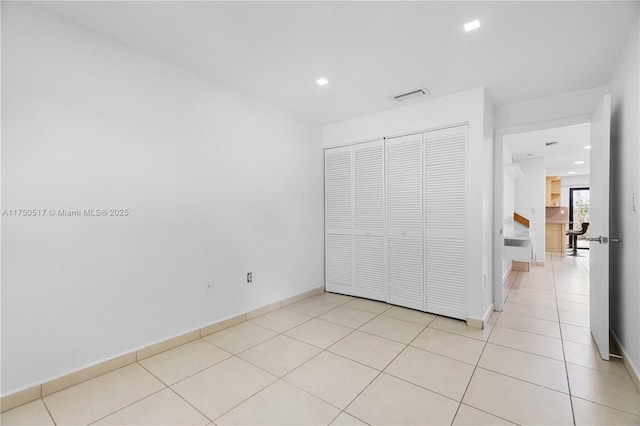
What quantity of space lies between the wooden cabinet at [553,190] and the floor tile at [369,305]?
33.3 ft

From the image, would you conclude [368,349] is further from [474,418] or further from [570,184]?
[570,184]

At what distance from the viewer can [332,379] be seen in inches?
84.8

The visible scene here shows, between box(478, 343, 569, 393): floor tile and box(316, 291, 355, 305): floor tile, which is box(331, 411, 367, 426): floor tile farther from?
box(316, 291, 355, 305): floor tile

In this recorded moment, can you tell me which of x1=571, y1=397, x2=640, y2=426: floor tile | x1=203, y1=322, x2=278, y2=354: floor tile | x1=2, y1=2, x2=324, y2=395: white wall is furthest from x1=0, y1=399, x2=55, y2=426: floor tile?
x1=571, y1=397, x2=640, y2=426: floor tile

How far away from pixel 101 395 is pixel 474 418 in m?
2.44

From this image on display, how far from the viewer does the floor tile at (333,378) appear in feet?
6.46

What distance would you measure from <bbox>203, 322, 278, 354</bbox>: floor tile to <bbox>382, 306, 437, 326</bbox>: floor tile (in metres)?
1.47

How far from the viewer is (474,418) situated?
1.72 metres

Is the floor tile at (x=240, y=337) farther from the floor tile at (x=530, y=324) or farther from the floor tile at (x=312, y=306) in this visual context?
the floor tile at (x=530, y=324)

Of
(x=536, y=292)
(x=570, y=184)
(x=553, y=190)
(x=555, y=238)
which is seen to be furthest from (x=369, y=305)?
Answer: (x=570, y=184)

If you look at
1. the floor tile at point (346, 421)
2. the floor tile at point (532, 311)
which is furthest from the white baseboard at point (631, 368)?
the floor tile at point (346, 421)

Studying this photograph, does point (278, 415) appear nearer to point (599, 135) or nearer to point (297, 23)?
point (297, 23)

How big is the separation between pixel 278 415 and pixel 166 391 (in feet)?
2.82

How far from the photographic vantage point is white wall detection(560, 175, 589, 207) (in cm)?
1098
